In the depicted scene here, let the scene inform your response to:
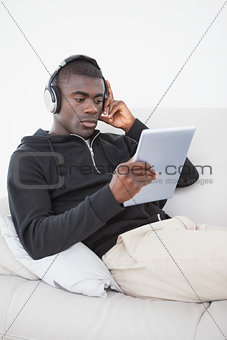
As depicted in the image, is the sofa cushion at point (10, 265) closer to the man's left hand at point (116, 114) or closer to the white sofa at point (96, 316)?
the white sofa at point (96, 316)

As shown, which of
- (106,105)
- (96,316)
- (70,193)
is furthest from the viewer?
(106,105)

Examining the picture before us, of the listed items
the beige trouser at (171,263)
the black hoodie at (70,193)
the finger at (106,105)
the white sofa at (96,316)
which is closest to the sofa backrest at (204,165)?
the black hoodie at (70,193)

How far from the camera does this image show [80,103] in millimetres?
1261

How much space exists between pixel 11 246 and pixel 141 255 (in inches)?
13.7

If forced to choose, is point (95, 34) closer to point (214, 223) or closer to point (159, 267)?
point (214, 223)

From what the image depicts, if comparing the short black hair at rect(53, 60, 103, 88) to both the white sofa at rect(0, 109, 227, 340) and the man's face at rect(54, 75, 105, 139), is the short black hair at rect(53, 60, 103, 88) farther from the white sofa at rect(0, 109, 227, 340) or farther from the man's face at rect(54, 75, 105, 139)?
the white sofa at rect(0, 109, 227, 340)

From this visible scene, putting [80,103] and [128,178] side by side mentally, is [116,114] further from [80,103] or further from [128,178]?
[128,178]

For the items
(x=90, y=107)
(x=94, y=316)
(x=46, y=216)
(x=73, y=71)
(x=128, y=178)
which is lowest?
(x=94, y=316)

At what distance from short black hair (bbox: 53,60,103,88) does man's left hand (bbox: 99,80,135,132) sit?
0.40ft

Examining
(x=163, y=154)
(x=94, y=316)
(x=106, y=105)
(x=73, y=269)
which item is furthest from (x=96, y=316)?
(x=106, y=105)

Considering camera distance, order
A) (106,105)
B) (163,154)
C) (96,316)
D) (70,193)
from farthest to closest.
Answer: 1. (106,105)
2. (70,193)
3. (163,154)
4. (96,316)

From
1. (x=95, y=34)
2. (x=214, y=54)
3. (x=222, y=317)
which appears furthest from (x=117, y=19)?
(x=222, y=317)

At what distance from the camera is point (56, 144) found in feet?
4.13

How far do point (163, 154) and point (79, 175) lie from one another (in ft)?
0.92
